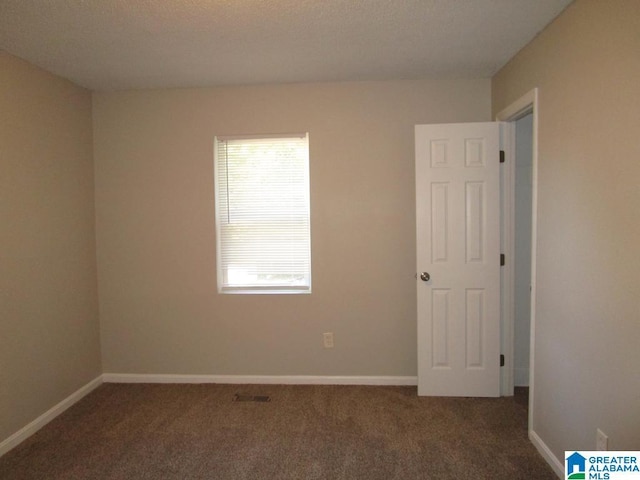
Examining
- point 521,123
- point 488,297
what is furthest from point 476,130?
point 488,297

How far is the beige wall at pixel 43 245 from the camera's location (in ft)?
7.61

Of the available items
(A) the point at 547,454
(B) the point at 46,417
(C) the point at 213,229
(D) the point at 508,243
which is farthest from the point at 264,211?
(A) the point at 547,454

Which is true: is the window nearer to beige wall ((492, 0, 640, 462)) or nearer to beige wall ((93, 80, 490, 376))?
beige wall ((93, 80, 490, 376))

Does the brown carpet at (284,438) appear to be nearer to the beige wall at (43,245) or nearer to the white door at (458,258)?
the white door at (458,258)

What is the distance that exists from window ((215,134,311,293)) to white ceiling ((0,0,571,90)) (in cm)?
56

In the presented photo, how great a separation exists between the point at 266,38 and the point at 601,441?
274 centimetres

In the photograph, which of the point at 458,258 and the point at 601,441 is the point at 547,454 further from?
the point at 458,258

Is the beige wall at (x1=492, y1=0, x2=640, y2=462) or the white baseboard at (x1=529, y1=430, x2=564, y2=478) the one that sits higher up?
the beige wall at (x1=492, y1=0, x2=640, y2=462)

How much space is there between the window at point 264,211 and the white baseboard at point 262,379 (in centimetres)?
74

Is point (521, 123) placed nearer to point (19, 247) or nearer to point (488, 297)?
point (488, 297)

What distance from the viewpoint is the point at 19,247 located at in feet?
7.86

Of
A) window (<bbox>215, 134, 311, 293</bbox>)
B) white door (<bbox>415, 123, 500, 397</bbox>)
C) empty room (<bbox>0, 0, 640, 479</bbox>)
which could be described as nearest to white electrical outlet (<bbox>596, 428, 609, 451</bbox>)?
empty room (<bbox>0, 0, 640, 479</bbox>)

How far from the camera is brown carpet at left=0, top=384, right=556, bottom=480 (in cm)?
204

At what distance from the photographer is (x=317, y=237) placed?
3.02 m
